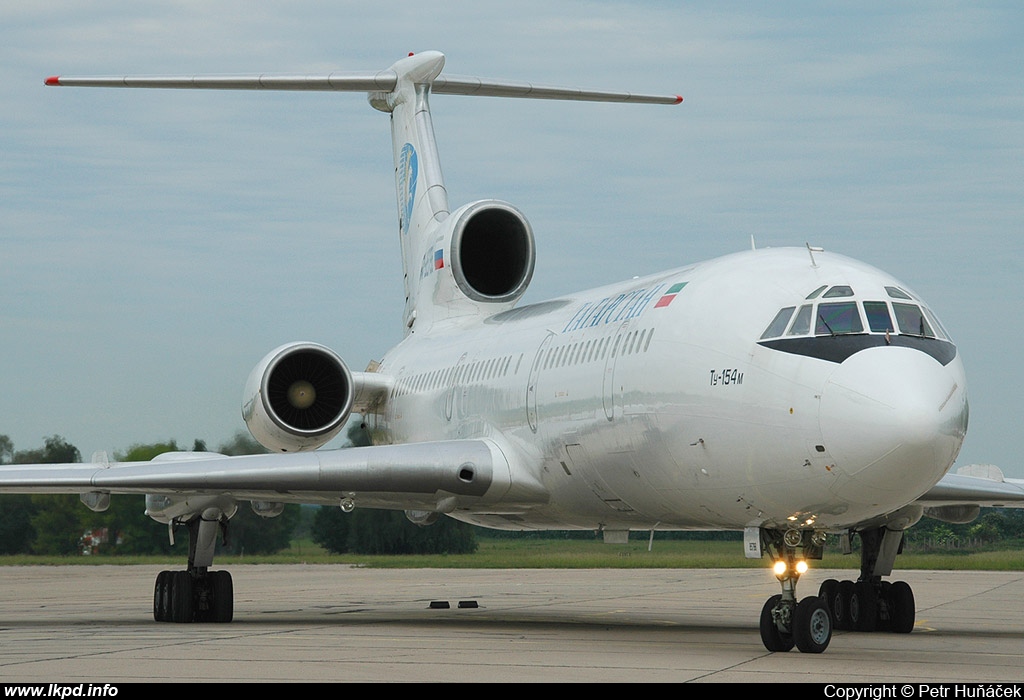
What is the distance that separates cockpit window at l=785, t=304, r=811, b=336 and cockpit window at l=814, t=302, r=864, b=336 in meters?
0.08

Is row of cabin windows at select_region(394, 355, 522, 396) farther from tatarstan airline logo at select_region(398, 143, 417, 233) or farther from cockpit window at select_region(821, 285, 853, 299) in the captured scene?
cockpit window at select_region(821, 285, 853, 299)

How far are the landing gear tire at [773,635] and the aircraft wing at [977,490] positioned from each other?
4576 millimetres

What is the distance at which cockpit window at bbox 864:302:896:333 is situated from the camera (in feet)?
39.2

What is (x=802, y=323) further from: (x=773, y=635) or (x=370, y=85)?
(x=370, y=85)

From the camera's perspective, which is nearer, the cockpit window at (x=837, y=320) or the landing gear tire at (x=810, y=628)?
the cockpit window at (x=837, y=320)

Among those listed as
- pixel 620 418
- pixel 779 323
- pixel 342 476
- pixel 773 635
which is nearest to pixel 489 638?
pixel 620 418

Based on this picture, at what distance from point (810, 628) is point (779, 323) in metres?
2.66

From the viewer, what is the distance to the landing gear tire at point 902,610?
54.7 ft

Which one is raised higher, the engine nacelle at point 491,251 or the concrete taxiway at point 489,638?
the engine nacelle at point 491,251

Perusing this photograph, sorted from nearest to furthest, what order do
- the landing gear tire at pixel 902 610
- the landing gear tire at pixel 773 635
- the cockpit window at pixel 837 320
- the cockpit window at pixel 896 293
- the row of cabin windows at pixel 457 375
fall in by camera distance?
the cockpit window at pixel 837 320 → the landing gear tire at pixel 773 635 → the cockpit window at pixel 896 293 → the landing gear tire at pixel 902 610 → the row of cabin windows at pixel 457 375

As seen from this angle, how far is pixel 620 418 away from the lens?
46.6 ft

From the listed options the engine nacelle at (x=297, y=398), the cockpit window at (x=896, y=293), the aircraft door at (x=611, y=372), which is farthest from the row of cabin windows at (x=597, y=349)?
the engine nacelle at (x=297, y=398)

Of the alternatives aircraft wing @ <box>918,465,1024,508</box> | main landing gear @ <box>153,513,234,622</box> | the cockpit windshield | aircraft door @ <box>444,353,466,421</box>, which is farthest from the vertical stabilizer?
the cockpit windshield

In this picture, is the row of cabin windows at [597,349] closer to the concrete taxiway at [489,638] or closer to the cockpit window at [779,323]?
the cockpit window at [779,323]
